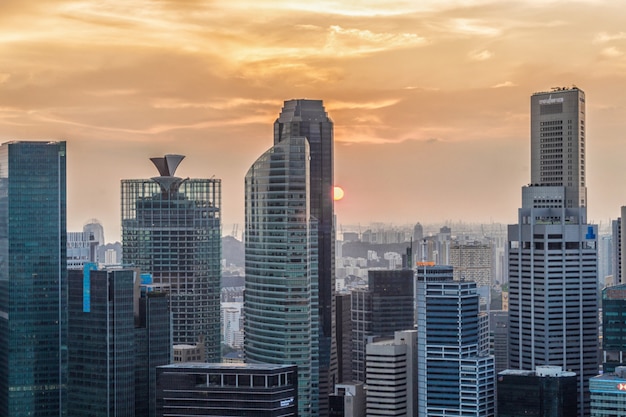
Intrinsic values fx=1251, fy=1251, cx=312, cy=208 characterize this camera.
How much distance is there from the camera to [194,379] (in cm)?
3091

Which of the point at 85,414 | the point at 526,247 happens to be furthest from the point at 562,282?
the point at 85,414

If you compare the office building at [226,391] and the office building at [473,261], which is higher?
the office building at [473,261]

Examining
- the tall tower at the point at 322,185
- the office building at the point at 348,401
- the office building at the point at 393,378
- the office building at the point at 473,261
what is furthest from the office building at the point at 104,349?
the office building at the point at 473,261

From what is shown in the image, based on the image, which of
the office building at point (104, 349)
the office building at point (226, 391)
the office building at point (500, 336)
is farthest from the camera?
the office building at point (500, 336)

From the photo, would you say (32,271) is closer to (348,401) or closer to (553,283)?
(348,401)

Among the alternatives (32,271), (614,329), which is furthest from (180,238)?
(614,329)

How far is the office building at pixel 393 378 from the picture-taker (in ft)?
124

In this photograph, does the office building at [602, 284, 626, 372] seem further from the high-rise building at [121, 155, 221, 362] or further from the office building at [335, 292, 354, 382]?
the high-rise building at [121, 155, 221, 362]

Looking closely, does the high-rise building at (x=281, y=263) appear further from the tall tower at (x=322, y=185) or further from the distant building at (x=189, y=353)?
the distant building at (x=189, y=353)

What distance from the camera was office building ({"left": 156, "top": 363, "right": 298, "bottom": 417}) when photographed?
3025 centimetres

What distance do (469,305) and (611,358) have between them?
4.37 m

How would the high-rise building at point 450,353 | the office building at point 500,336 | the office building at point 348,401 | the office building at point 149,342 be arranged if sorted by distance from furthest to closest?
the office building at point 500,336 < the office building at point 348,401 < the high-rise building at point 450,353 < the office building at point 149,342

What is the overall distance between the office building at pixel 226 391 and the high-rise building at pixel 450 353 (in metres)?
6.63

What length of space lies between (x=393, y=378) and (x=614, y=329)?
6717 mm
